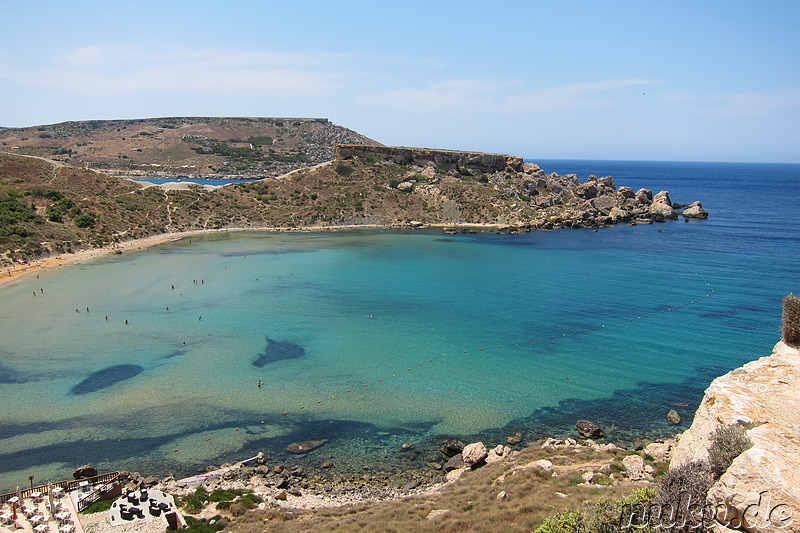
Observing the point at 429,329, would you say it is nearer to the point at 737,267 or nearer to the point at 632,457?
the point at 632,457

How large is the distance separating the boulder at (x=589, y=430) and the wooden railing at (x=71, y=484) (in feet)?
66.8

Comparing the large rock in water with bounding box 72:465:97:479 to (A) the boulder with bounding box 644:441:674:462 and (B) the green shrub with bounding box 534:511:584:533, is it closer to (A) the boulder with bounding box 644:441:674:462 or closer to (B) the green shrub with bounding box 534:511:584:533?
(B) the green shrub with bounding box 534:511:584:533

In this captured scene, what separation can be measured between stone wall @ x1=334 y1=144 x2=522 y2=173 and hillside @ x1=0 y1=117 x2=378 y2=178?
49270 millimetres

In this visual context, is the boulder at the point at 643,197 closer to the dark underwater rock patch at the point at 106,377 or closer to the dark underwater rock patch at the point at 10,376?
the dark underwater rock patch at the point at 106,377

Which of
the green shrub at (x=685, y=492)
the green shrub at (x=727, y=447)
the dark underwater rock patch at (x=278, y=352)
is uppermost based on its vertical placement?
the green shrub at (x=727, y=447)

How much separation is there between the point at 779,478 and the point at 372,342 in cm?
2802

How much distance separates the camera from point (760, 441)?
33.1 ft

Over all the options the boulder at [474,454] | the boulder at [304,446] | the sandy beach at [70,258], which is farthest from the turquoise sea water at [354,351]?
the sandy beach at [70,258]

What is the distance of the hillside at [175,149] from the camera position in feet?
527

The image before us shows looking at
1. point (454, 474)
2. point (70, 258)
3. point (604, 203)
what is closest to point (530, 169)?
point (604, 203)

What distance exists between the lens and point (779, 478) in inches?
347

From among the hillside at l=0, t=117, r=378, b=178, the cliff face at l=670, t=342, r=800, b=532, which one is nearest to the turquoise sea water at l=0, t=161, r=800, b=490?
the cliff face at l=670, t=342, r=800, b=532

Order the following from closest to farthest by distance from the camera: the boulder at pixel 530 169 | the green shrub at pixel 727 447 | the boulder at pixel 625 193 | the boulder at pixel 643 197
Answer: the green shrub at pixel 727 447 → the boulder at pixel 643 197 → the boulder at pixel 625 193 → the boulder at pixel 530 169

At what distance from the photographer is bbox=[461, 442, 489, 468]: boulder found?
2129cm
